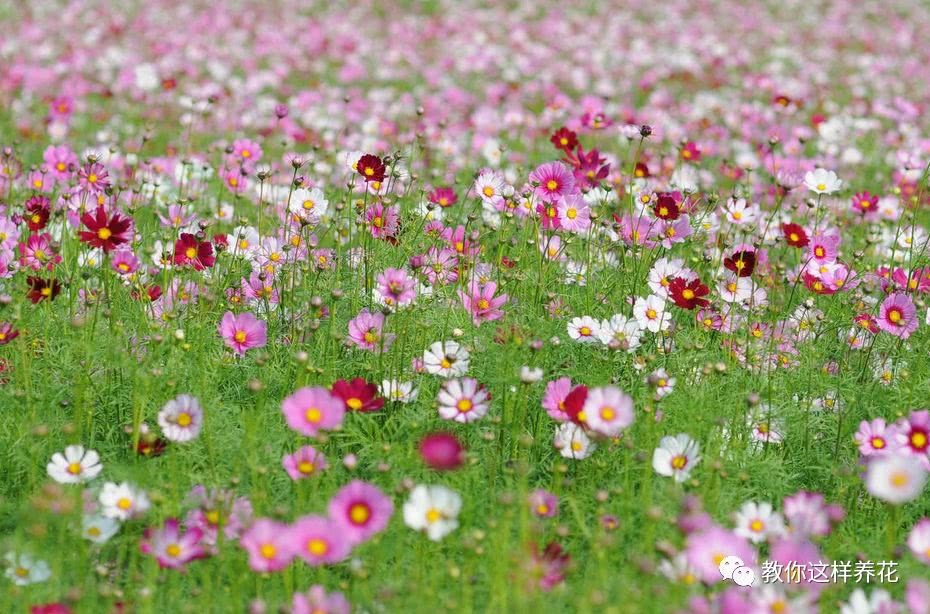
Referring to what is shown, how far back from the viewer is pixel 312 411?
174 cm

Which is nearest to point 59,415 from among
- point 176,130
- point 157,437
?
point 157,437

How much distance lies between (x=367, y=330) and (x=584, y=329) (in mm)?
492

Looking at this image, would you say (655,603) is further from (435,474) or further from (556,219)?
(556,219)

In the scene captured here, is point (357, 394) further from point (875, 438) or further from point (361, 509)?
point (875, 438)

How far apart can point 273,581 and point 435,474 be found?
1.29 feet

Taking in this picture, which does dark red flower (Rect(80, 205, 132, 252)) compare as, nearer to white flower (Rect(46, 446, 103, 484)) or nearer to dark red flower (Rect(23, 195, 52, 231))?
dark red flower (Rect(23, 195, 52, 231))

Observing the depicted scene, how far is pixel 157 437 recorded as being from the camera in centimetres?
200

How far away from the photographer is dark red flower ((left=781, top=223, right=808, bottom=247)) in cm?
245

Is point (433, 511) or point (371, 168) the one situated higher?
point (371, 168)

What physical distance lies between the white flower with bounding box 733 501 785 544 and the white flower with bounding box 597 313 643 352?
0.46 meters

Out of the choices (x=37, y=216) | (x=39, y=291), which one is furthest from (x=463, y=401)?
(x=37, y=216)

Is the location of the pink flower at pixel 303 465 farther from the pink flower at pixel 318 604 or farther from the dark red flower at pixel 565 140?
the dark red flower at pixel 565 140

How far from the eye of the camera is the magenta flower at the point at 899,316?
2268 mm

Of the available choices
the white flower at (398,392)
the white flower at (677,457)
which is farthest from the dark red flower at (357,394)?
the white flower at (677,457)
